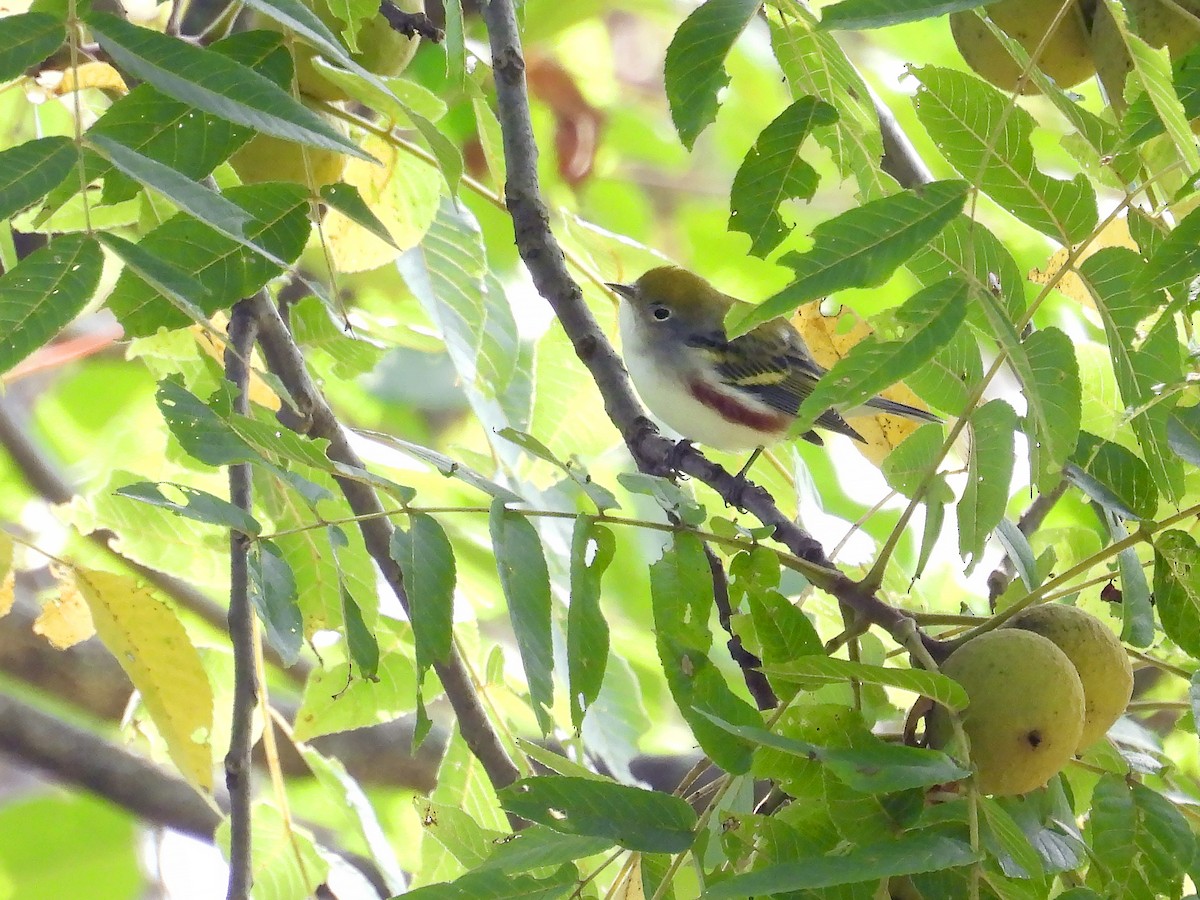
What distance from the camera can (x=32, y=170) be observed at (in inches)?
48.9

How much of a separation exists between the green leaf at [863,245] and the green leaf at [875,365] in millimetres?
57

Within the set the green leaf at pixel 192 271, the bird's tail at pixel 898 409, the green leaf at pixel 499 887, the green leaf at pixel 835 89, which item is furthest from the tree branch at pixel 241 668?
the bird's tail at pixel 898 409

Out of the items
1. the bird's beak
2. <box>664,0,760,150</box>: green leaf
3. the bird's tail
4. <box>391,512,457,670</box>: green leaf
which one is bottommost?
the bird's tail

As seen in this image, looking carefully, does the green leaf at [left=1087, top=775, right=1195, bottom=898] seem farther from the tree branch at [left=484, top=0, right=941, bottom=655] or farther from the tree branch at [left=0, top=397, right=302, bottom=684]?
the tree branch at [left=0, top=397, right=302, bottom=684]

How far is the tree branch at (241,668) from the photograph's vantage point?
1671mm

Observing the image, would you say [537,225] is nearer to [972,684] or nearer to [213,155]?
[213,155]

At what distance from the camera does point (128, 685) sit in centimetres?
304

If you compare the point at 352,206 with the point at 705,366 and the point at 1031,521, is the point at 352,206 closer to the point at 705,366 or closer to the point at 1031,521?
the point at 1031,521

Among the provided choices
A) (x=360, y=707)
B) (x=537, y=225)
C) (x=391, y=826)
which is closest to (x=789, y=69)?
(x=537, y=225)

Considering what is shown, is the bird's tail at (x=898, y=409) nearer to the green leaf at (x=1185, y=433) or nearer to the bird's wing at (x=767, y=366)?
the bird's wing at (x=767, y=366)

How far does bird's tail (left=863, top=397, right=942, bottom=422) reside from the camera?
2.52 meters

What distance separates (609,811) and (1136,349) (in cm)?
69

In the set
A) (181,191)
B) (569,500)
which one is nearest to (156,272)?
(181,191)

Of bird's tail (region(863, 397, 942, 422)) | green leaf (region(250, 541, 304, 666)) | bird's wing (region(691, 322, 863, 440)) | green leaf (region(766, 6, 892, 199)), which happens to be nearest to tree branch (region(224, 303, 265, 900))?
green leaf (region(250, 541, 304, 666))
